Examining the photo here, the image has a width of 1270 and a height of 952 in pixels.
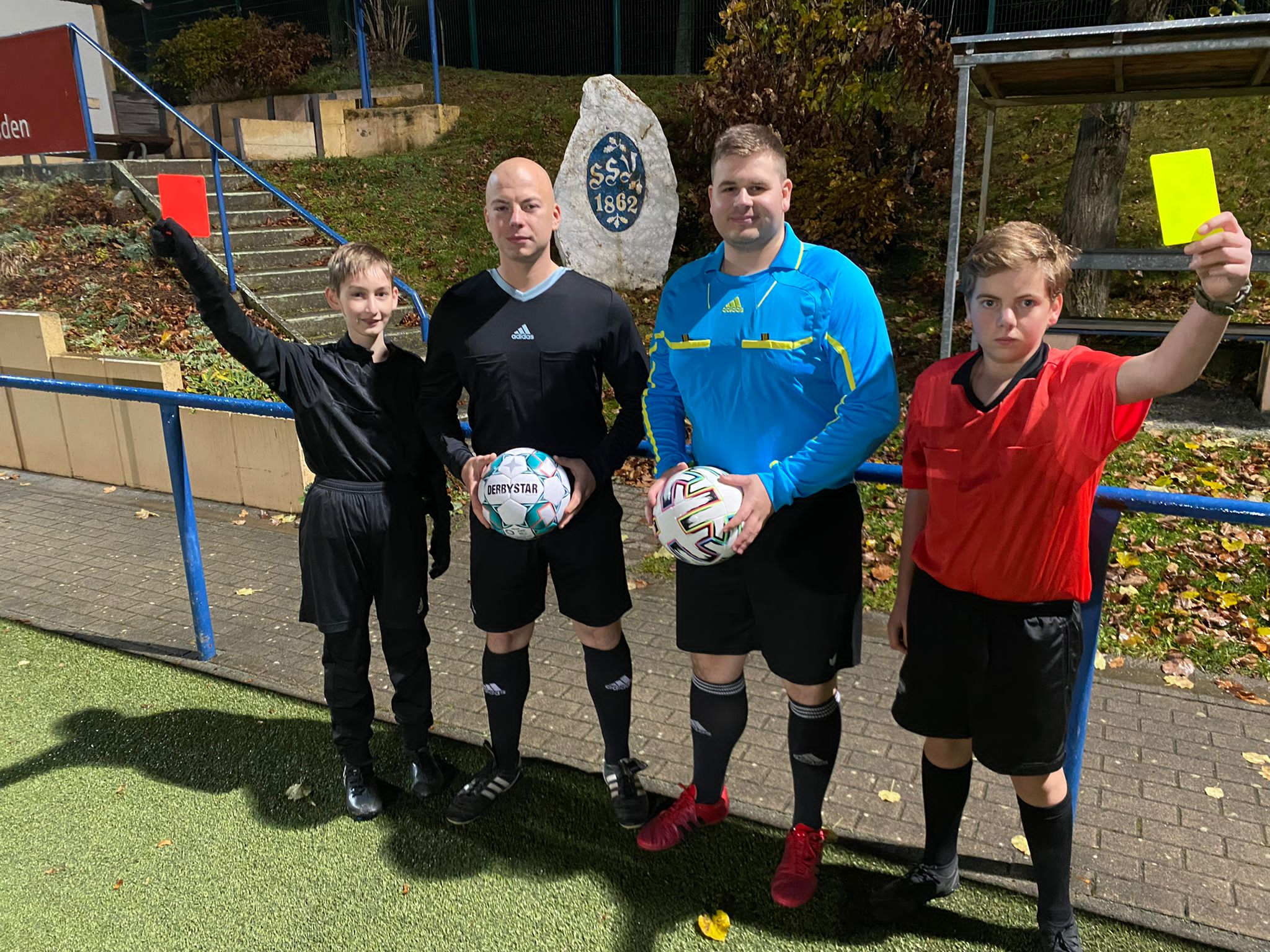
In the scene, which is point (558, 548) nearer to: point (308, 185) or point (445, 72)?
point (308, 185)

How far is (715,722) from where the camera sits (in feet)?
9.32

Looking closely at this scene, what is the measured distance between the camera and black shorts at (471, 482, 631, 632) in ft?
9.48

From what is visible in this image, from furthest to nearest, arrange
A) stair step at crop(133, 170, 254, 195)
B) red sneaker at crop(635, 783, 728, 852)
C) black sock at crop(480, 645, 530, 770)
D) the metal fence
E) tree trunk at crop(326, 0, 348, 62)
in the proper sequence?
1. tree trunk at crop(326, 0, 348, 62)
2. the metal fence
3. stair step at crop(133, 170, 254, 195)
4. black sock at crop(480, 645, 530, 770)
5. red sneaker at crop(635, 783, 728, 852)

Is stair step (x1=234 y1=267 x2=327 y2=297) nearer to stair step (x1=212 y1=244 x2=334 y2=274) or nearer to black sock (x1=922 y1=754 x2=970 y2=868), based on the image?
stair step (x1=212 y1=244 x2=334 y2=274)

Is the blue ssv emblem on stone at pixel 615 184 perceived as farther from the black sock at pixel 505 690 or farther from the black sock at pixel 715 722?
the black sock at pixel 715 722

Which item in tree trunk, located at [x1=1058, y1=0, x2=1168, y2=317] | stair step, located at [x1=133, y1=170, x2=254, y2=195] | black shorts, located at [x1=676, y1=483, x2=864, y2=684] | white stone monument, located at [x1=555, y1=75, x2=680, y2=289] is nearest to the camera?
black shorts, located at [x1=676, y1=483, x2=864, y2=684]

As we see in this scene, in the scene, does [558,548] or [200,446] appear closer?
[558,548]

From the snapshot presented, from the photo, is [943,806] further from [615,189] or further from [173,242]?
[615,189]

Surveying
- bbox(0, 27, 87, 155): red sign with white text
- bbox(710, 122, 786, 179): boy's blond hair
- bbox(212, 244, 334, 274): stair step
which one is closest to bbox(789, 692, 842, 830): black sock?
bbox(710, 122, 786, 179): boy's blond hair

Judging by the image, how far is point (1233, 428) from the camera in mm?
6883

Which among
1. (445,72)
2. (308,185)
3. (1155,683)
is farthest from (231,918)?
(445,72)

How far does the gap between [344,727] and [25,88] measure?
10.1 meters

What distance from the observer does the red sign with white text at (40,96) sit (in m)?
9.54

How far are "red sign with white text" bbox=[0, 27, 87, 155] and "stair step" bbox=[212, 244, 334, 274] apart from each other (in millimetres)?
2374
